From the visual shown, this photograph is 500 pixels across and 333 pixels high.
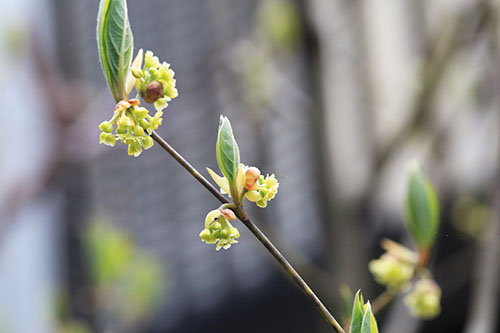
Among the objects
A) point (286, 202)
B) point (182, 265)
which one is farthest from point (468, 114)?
point (182, 265)

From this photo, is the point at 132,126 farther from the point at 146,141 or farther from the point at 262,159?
the point at 262,159

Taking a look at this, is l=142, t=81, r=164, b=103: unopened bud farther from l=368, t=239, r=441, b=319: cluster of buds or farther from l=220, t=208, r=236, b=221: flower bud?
l=368, t=239, r=441, b=319: cluster of buds

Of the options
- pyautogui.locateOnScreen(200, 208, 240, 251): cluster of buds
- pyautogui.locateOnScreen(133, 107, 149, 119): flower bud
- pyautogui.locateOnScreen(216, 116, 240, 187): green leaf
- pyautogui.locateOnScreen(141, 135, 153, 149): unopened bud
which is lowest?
pyautogui.locateOnScreen(200, 208, 240, 251): cluster of buds

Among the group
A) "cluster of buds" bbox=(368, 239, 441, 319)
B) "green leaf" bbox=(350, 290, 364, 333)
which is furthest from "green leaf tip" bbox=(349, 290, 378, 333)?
"cluster of buds" bbox=(368, 239, 441, 319)

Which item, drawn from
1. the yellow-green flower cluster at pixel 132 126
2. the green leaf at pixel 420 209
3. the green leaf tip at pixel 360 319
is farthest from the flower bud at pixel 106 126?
the green leaf at pixel 420 209

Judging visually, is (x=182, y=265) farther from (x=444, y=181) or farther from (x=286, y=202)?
(x=444, y=181)

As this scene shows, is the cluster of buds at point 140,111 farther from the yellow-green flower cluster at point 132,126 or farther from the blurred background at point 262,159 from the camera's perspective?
the blurred background at point 262,159

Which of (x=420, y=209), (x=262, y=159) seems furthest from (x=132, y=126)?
(x=262, y=159)
